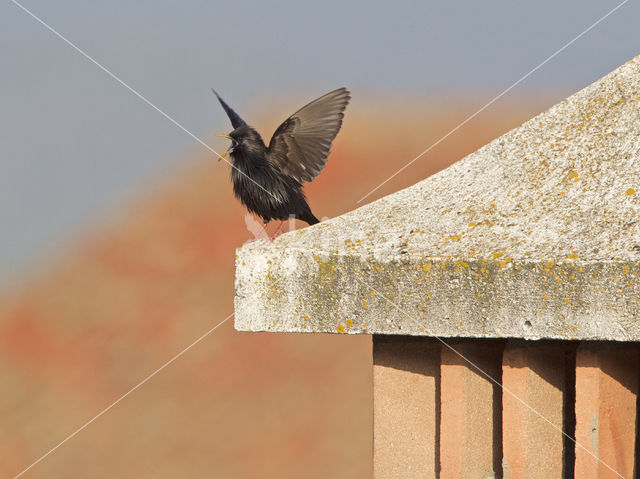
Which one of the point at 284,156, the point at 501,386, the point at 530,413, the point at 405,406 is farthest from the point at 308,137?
the point at 530,413

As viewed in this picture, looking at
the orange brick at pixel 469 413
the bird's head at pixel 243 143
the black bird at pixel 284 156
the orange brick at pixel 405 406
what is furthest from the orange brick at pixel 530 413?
the bird's head at pixel 243 143

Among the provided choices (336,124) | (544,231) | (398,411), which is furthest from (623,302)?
(336,124)

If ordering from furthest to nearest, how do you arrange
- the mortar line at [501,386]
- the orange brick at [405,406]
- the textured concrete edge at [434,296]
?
1. the orange brick at [405,406]
2. the mortar line at [501,386]
3. the textured concrete edge at [434,296]

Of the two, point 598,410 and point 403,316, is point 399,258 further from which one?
point 598,410

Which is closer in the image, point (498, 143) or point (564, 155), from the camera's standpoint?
point (564, 155)

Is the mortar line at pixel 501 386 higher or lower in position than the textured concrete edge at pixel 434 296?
lower

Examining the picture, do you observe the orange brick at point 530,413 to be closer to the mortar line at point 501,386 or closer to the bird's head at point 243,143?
the mortar line at point 501,386

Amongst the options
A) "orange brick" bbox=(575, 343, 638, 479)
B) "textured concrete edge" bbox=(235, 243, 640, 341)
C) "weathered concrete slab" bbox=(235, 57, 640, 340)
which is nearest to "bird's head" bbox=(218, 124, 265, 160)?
"weathered concrete slab" bbox=(235, 57, 640, 340)

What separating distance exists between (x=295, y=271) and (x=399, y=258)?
0.33 meters

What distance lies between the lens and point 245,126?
5684 mm

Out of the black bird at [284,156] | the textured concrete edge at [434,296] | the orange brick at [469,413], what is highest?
the black bird at [284,156]

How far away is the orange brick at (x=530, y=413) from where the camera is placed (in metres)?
2.75

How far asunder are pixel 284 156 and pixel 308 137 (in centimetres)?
20

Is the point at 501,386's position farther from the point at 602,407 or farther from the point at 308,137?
the point at 308,137
